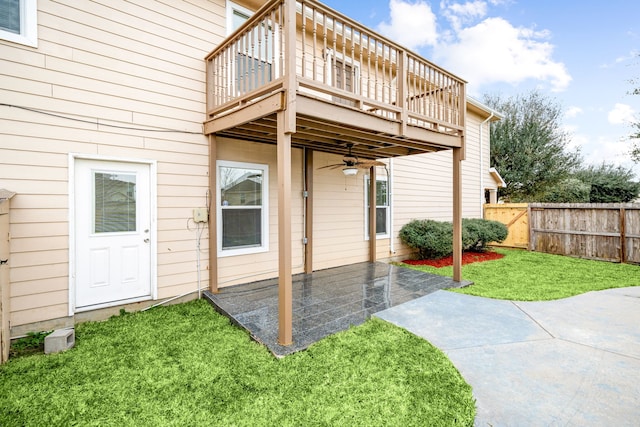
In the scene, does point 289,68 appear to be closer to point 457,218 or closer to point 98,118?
point 98,118

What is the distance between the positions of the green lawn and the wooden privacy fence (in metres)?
0.43

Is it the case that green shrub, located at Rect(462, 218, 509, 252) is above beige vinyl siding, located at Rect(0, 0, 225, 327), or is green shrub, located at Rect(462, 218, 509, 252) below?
below

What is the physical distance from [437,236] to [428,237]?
24 cm

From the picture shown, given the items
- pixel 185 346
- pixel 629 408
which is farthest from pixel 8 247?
pixel 629 408

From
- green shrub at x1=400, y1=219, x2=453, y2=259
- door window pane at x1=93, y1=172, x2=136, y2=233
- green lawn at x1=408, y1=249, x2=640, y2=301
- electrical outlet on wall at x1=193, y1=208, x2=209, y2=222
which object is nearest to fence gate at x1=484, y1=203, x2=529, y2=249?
green lawn at x1=408, y1=249, x2=640, y2=301

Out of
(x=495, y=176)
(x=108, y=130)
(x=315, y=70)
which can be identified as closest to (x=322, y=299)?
(x=315, y=70)

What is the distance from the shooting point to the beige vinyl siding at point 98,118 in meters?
3.40

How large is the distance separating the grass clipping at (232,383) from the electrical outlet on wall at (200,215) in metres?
1.76

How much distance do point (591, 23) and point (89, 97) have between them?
14.7 m

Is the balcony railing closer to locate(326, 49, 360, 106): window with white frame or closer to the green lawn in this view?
locate(326, 49, 360, 106): window with white frame

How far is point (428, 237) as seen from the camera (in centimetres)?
779

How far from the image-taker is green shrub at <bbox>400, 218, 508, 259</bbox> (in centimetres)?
775

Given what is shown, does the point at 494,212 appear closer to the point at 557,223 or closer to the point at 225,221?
the point at 557,223

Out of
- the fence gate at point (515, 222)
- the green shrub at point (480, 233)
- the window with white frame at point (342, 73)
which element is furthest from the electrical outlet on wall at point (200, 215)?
the fence gate at point (515, 222)
